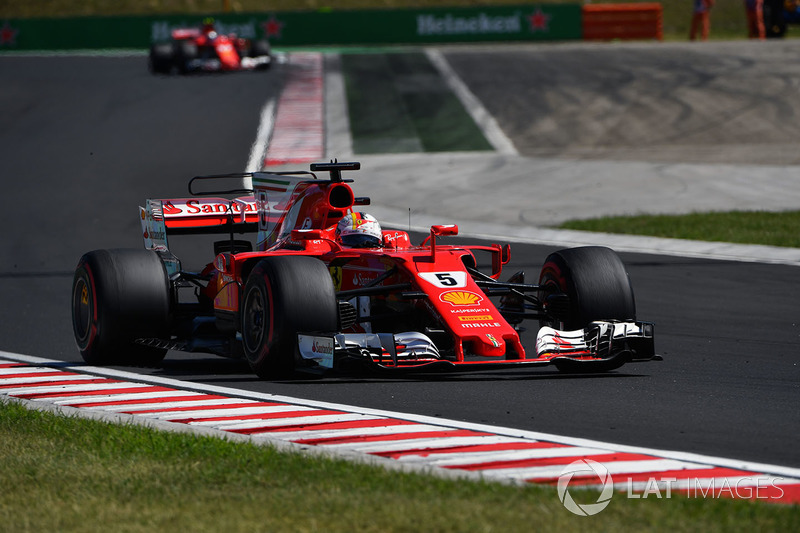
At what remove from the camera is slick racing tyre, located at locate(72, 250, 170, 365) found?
36.6 ft

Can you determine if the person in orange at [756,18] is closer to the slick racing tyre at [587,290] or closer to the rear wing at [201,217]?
the rear wing at [201,217]

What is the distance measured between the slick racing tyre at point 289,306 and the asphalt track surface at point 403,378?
0.79 ft

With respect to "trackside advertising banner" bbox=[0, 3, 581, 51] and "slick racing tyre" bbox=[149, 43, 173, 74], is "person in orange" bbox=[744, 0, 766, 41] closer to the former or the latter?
"trackside advertising banner" bbox=[0, 3, 581, 51]

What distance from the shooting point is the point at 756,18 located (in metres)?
45.1

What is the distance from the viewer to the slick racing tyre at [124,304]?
36.6 ft

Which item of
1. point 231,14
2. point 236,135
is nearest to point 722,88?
point 236,135

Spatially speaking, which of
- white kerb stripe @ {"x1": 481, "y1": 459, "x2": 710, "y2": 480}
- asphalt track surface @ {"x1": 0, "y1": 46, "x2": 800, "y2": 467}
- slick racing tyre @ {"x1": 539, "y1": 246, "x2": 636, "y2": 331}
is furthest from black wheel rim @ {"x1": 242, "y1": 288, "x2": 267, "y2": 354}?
white kerb stripe @ {"x1": 481, "y1": 459, "x2": 710, "y2": 480}

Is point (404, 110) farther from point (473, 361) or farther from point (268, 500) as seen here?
point (268, 500)

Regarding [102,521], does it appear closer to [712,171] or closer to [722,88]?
[712,171]

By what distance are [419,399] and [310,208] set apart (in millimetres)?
2916

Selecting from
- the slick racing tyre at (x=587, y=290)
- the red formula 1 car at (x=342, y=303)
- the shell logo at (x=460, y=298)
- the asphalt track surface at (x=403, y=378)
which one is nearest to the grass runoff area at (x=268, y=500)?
the asphalt track surface at (x=403, y=378)

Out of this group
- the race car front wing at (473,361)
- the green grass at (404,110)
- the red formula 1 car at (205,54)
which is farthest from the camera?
the red formula 1 car at (205,54)

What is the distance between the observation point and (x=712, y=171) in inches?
939

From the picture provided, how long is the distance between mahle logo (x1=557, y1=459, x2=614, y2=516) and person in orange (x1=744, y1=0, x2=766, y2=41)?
134 ft
